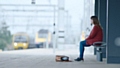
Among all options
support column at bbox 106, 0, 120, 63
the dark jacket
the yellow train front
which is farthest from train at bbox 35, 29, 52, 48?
support column at bbox 106, 0, 120, 63

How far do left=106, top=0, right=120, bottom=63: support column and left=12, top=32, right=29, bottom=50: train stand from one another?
21.5 meters

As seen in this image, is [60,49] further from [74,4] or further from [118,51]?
[118,51]

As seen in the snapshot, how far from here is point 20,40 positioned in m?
27.4

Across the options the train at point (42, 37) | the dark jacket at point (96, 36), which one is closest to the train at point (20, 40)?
the train at point (42, 37)

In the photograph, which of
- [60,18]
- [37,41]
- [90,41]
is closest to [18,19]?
[37,41]

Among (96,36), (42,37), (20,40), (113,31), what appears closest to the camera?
(113,31)

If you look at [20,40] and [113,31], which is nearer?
[113,31]

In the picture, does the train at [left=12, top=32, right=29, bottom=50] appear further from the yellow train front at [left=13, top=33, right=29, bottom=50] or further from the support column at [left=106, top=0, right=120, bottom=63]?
the support column at [left=106, top=0, right=120, bottom=63]

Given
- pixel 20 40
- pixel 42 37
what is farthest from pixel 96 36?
pixel 42 37

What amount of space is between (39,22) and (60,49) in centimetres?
1195

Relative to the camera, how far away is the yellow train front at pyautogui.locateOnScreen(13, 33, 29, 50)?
2728cm

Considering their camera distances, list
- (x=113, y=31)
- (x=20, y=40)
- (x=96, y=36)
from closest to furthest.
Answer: (x=113, y=31) < (x=96, y=36) < (x=20, y=40)

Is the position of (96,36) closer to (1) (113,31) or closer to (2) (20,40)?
(1) (113,31)

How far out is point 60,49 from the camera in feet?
54.2
